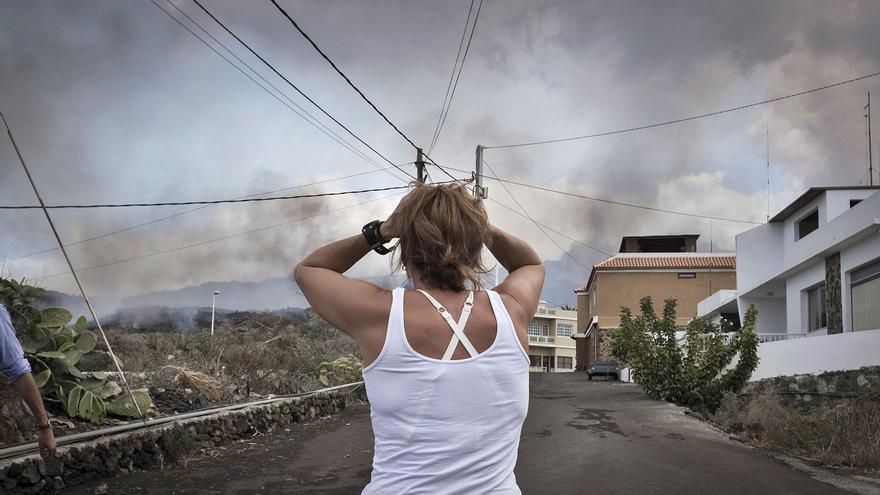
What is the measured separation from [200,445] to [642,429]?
8.29 meters

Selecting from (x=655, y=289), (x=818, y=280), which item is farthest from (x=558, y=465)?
(x=655, y=289)

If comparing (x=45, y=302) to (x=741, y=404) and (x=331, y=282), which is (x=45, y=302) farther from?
(x=741, y=404)

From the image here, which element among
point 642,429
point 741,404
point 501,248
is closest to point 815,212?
point 741,404

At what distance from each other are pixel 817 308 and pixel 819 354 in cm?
550

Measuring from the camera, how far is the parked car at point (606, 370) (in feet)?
132

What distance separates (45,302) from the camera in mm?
8273


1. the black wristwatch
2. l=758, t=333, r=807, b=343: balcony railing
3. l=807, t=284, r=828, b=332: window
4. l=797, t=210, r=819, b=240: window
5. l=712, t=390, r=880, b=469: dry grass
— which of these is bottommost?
l=712, t=390, r=880, b=469: dry grass

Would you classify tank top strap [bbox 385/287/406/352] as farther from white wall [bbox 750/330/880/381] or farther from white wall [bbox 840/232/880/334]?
white wall [bbox 840/232/880/334]

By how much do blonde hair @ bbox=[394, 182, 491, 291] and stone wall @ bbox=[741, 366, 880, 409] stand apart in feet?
52.0

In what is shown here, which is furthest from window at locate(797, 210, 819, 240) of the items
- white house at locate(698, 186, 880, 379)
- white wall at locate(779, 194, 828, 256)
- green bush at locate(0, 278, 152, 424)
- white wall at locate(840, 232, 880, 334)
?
green bush at locate(0, 278, 152, 424)

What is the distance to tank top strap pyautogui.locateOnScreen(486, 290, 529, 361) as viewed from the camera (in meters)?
1.83

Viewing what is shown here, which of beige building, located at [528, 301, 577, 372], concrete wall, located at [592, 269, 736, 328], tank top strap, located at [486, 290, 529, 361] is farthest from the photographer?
beige building, located at [528, 301, 577, 372]

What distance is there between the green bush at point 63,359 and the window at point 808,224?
25121 millimetres

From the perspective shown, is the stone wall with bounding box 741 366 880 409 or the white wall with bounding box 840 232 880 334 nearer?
the stone wall with bounding box 741 366 880 409
